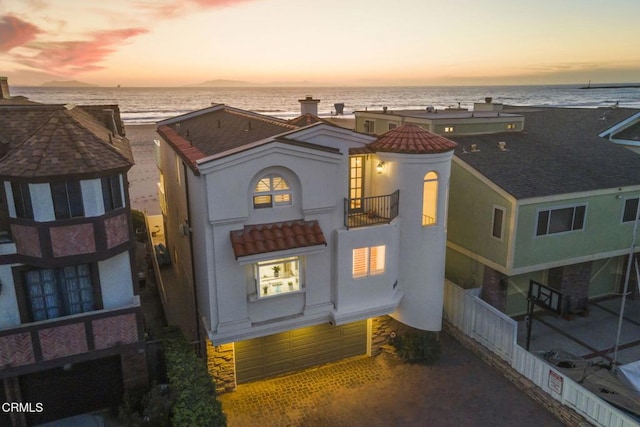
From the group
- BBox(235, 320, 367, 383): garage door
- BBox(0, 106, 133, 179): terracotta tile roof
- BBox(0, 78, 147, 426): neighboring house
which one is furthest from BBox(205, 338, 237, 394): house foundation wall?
BBox(0, 106, 133, 179): terracotta tile roof

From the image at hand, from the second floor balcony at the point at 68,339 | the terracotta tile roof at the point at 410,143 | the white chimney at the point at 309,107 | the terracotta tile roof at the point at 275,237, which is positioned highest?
the white chimney at the point at 309,107

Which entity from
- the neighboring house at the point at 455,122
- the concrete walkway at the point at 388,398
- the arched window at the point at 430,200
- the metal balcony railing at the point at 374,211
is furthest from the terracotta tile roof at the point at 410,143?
the concrete walkway at the point at 388,398

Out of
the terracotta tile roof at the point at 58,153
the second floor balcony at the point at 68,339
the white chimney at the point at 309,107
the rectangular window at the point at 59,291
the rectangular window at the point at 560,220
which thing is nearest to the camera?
the terracotta tile roof at the point at 58,153

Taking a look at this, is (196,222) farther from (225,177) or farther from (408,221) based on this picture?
(408,221)

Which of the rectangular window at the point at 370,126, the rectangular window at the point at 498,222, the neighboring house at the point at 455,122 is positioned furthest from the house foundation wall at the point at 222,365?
the rectangular window at the point at 370,126

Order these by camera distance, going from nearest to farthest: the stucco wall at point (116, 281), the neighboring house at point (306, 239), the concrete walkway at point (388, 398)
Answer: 1. the stucco wall at point (116, 281)
2. the neighboring house at point (306, 239)
3. the concrete walkway at point (388, 398)

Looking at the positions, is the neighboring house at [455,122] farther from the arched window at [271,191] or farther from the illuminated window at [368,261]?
the arched window at [271,191]

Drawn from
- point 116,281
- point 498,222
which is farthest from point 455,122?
point 116,281

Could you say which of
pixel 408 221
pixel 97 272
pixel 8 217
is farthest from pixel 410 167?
pixel 8 217

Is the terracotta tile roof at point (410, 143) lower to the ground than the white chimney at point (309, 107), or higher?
lower

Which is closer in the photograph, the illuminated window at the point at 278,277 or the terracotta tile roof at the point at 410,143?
the illuminated window at the point at 278,277
